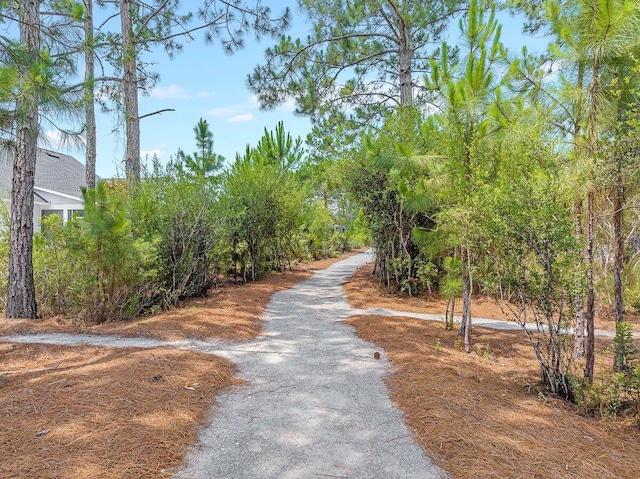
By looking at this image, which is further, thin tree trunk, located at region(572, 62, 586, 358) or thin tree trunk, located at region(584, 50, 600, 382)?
thin tree trunk, located at region(572, 62, 586, 358)

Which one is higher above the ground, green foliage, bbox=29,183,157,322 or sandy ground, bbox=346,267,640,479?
green foliage, bbox=29,183,157,322

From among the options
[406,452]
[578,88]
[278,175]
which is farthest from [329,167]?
[406,452]

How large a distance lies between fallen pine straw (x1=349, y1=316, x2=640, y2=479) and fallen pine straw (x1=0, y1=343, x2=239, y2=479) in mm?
1697

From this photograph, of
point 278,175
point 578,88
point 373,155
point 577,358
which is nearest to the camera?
point 578,88

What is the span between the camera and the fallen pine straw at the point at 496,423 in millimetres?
2473

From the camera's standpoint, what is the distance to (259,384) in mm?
3750

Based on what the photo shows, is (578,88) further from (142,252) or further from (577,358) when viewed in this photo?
(142,252)

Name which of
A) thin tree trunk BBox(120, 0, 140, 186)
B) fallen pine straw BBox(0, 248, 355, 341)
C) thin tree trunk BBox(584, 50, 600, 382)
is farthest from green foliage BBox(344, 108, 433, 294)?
thin tree trunk BBox(120, 0, 140, 186)

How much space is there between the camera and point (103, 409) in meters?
2.90

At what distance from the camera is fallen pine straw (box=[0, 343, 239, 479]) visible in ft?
7.51

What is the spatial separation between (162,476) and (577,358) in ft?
16.5

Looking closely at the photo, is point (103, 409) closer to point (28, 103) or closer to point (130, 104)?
point (28, 103)

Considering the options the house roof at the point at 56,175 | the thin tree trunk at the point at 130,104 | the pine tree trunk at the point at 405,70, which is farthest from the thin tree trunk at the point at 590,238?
the house roof at the point at 56,175

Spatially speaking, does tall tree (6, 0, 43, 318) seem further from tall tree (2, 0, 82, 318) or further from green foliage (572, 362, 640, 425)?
green foliage (572, 362, 640, 425)
